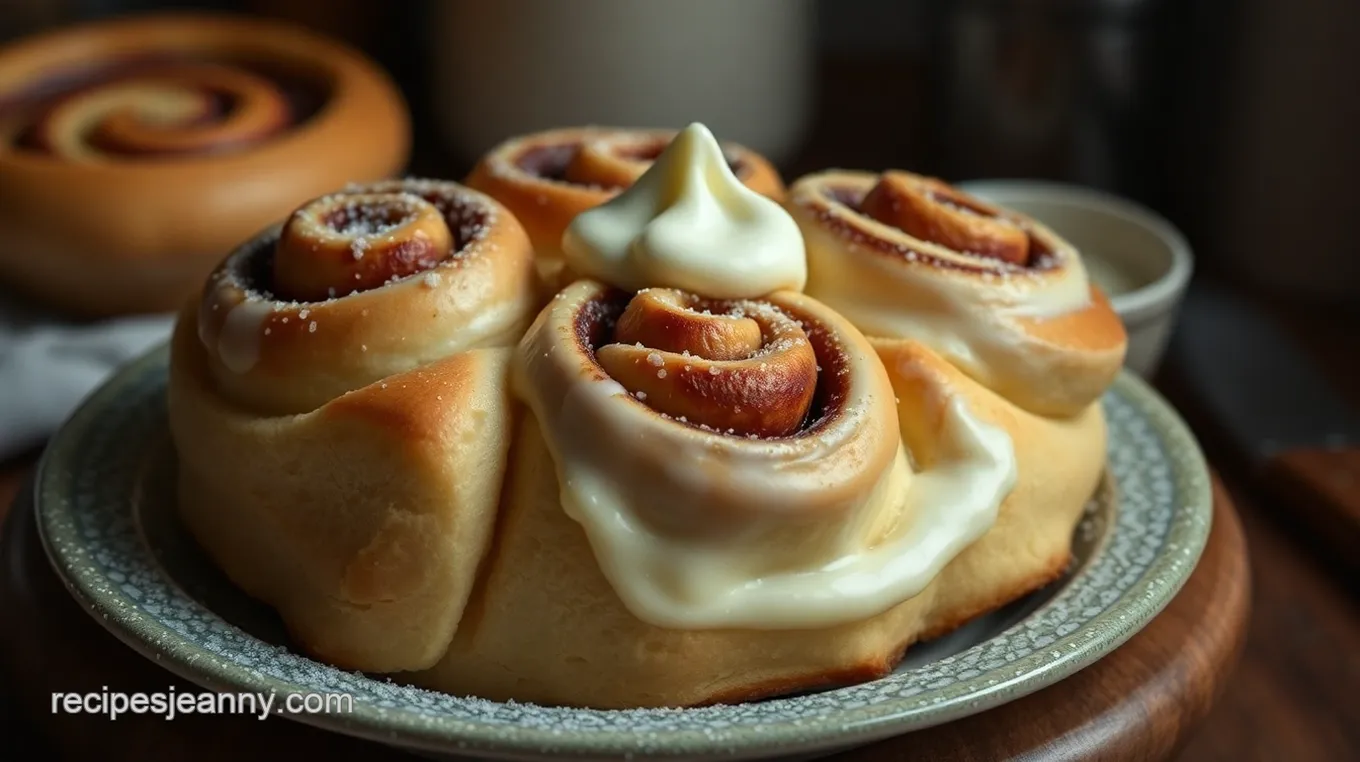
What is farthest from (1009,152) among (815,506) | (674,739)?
(674,739)

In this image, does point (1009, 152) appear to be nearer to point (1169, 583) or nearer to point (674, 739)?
point (1169, 583)

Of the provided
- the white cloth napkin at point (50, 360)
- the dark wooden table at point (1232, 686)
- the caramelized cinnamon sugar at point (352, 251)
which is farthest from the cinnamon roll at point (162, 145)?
the caramelized cinnamon sugar at point (352, 251)

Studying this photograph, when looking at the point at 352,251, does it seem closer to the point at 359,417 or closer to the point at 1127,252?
the point at 359,417

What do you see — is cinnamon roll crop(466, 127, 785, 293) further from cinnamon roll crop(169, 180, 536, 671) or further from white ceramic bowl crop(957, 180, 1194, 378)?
white ceramic bowl crop(957, 180, 1194, 378)

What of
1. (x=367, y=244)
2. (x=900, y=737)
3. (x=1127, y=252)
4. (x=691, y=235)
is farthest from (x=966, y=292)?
(x=1127, y=252)

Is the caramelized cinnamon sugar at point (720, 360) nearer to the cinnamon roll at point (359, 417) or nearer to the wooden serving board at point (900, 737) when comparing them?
the cinnamon roll at point (359, 417)

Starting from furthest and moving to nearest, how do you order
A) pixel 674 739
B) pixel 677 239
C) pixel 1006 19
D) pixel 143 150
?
pixel 1006 19 → pixel 143 150 → pixel 677 239 → pixel 674 739

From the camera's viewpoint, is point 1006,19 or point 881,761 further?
point 1006,19

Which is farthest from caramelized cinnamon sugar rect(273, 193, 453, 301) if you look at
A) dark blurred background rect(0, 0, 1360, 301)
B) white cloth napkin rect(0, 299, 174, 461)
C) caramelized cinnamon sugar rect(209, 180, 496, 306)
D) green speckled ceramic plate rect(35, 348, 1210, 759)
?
dark blurred background rect(0, 0, 1360, 301)
